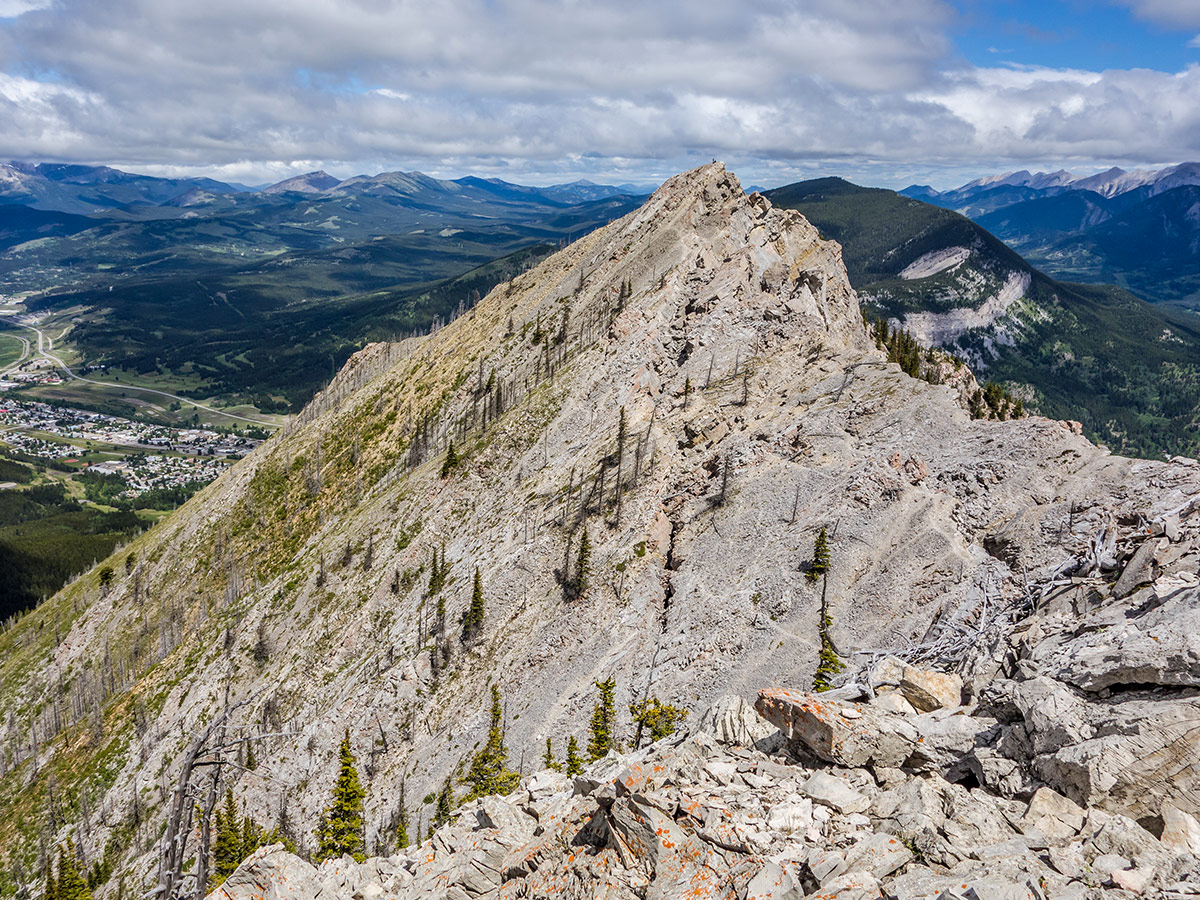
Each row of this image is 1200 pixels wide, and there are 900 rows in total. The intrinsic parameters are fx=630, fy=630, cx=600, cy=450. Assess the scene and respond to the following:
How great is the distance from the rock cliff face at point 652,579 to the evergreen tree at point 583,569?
2.26 feet

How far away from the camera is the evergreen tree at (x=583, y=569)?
82438mm

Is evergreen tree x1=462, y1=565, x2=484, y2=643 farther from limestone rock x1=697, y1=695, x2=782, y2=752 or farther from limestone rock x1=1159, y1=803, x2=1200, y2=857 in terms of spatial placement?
limestone rock x1=1159, y1=803, x2=1200, y2=857

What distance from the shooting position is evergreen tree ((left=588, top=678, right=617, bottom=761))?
59.8 m

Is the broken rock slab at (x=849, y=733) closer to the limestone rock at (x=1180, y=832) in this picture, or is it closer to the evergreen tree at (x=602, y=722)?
the limestone rock at (x=1180, y=832)

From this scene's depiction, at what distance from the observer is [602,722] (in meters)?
62.8

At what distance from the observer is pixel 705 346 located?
103250mm

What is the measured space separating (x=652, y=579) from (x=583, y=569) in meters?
9.45

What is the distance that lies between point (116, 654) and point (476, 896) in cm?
17651

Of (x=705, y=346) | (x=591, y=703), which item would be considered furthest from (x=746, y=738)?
(x=705, y=346)

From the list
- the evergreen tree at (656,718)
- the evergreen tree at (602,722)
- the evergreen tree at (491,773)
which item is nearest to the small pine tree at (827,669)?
the evergreen tree at (656,718)

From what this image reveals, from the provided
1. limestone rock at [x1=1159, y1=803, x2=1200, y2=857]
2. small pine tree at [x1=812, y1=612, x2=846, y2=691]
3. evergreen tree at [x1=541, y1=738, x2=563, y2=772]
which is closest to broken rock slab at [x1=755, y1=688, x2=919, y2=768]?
limestone rock at [x1=1159, y1=803, x2=1200, y2=857]

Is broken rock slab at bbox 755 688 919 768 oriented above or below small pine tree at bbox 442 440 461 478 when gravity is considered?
above

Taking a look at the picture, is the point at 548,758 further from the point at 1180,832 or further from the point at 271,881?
the point at 1180,832

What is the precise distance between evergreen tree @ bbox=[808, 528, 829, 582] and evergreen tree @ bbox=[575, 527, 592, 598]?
29026mm
